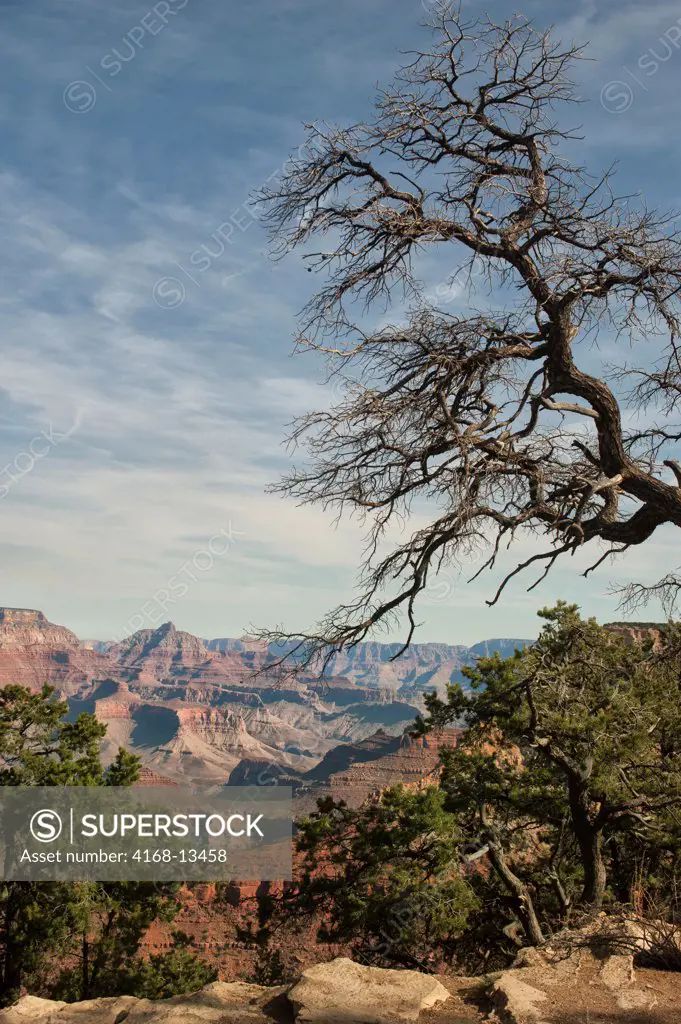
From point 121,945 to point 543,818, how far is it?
48.0 feet

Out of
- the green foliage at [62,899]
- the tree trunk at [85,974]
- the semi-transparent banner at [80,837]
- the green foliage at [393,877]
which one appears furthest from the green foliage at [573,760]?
the tree trunk at [85,974]

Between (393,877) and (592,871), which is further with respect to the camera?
(393,877)

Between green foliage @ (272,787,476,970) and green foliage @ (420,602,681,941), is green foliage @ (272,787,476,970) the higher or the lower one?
the lower one

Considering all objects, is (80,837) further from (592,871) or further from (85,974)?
(592,871)

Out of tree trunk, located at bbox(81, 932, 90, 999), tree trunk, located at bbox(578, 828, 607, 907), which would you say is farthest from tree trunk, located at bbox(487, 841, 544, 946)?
tree trunk, located at bbox(81, 932, 90, 999)

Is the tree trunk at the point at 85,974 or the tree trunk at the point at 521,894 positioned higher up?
the tree trunk at the point at 521,894

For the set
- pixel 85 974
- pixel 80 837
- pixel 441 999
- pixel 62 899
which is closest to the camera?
pixel 441 999

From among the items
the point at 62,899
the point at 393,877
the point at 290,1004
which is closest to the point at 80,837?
the point at 62,899

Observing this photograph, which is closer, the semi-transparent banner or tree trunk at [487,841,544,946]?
tree trunk at [487,841,544,946]

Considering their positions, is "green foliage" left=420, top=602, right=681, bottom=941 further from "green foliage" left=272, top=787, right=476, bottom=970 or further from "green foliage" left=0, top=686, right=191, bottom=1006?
"green foliage" left=0, top=686, right=191, bottom=1006

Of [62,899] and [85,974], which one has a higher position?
[62,899]

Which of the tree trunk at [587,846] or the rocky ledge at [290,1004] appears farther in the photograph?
the tree trunk at [587,846]

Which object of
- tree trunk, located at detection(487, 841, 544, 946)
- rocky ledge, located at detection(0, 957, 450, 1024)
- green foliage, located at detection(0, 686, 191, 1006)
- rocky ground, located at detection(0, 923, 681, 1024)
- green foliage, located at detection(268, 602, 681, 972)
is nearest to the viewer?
rocky ground, located at detection(0, 923, 681, 1024)

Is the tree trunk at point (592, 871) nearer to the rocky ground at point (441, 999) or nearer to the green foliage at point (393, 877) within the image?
the green foliage at point (393, 877)
